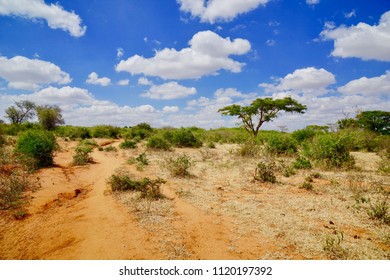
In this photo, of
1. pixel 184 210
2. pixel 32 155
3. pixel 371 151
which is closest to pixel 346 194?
pixel 184 210

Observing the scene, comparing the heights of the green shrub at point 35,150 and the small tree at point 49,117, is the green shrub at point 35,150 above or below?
below

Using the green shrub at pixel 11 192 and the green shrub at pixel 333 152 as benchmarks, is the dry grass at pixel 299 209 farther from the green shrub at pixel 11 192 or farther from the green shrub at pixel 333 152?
the green shrub at pixel 11 192

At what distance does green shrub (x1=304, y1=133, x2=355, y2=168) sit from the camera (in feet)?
37.7

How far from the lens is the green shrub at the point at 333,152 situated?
11500 mm

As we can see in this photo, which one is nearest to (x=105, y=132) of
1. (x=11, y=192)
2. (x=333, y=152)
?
(x=11, y=192)

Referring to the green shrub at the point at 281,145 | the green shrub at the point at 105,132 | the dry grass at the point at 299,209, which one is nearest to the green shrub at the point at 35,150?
the dry grass at the point at 299,209

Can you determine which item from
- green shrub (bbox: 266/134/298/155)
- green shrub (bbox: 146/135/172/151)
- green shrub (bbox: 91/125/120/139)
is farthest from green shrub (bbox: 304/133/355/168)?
green shrub (bbox: 91/125/120/139)

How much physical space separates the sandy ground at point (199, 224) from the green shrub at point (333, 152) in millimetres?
A: 2523

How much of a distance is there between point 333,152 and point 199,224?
9.05m

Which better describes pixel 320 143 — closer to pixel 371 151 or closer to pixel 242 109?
pixel 371 151

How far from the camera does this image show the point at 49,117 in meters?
37.7

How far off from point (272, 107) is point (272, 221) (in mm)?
23574

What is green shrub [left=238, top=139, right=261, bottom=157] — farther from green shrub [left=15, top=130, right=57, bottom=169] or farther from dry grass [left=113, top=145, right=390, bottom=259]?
green shrub [left=15, top=130, right=57, bottom=169]

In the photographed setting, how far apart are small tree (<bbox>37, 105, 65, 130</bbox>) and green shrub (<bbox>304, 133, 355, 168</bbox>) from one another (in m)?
37.6
